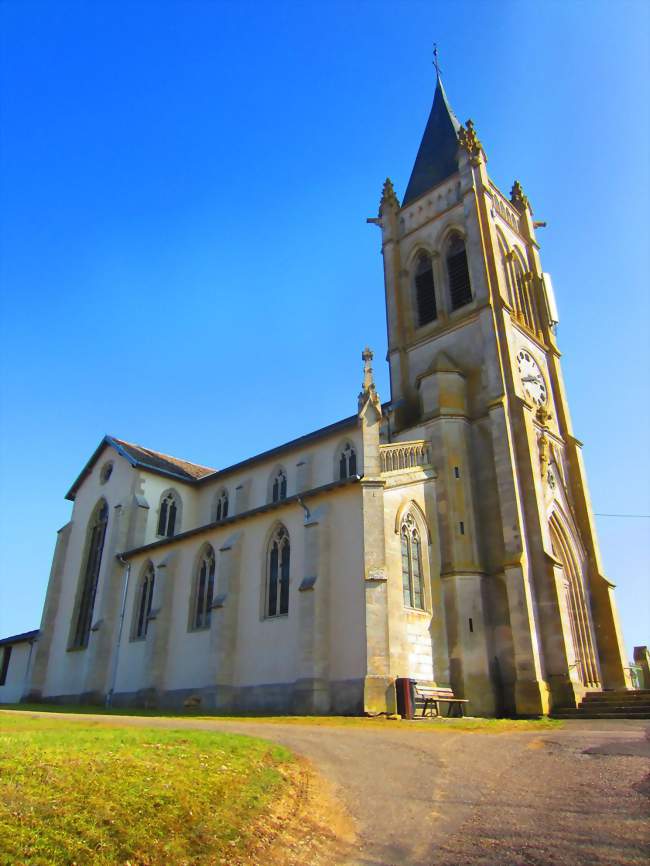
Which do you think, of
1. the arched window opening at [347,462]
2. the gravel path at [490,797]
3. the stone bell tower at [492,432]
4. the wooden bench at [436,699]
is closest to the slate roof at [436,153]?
the stone bell tower at [492,432]

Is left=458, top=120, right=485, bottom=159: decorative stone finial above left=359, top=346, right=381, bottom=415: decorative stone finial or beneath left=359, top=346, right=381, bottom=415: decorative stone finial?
above

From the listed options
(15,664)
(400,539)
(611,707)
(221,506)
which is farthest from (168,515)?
(611,707)

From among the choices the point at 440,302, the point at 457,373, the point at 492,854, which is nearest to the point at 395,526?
the point at 457,373

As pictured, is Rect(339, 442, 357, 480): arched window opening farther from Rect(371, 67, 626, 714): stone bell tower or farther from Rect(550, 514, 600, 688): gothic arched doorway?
Rect(550, 514, 600, 688): gothic arched doorway

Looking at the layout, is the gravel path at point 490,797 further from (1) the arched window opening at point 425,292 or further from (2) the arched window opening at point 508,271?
(1) the arched window opening at point 425,292

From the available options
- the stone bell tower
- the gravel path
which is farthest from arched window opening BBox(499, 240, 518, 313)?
the gravel path

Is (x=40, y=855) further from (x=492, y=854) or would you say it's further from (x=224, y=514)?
(x=224, y=514)

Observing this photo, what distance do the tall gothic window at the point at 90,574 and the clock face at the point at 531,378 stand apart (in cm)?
2414

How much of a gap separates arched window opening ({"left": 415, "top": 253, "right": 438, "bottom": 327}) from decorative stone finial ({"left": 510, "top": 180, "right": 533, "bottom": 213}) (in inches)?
292

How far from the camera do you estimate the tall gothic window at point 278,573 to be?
24.5 m

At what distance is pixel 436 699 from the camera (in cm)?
2016

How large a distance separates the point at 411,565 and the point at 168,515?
18006 mm

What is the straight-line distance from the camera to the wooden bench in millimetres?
20094

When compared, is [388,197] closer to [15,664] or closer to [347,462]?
[347,462]
